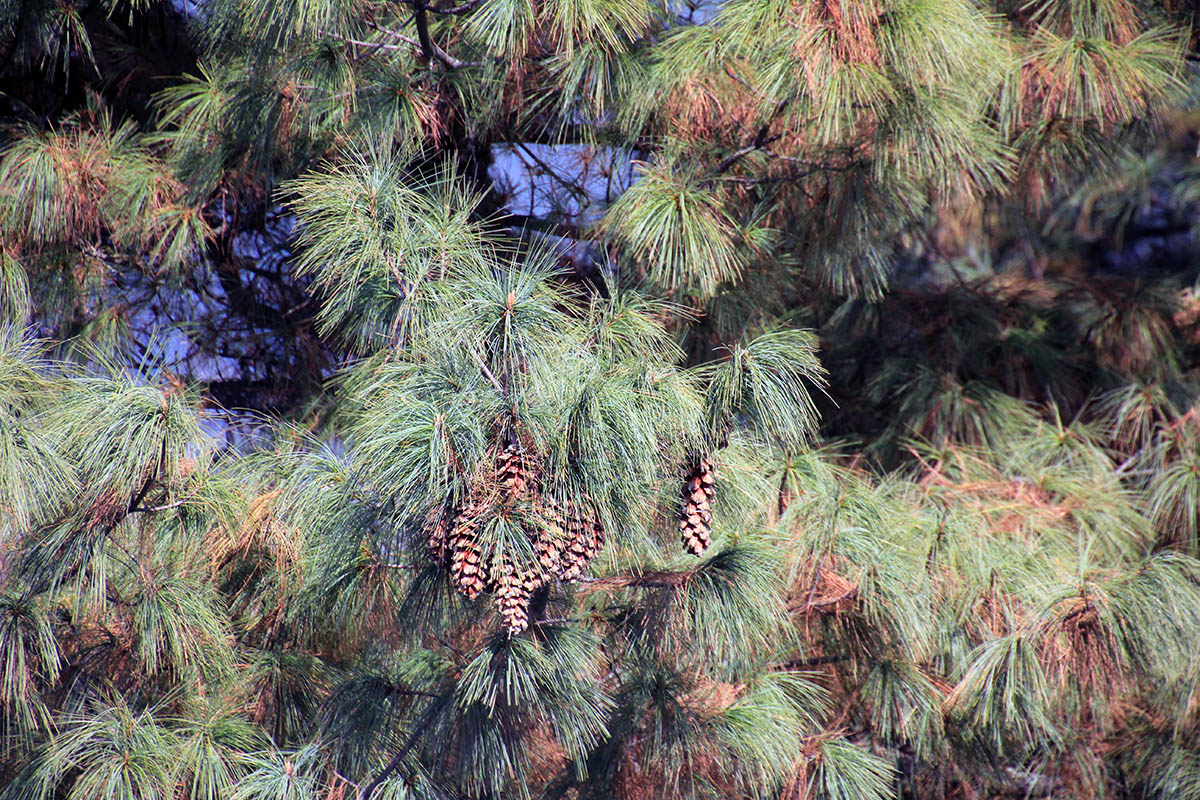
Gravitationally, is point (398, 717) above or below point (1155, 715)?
above

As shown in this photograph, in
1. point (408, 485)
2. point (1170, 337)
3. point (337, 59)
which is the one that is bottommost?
point (1170, 337)

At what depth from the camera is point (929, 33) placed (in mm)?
2094

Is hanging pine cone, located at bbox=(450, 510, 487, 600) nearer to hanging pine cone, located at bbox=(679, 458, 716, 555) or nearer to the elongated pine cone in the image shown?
the elongated pine cone

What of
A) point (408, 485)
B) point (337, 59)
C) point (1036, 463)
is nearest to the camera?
point (408, 485)

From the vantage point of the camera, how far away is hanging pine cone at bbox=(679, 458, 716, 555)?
1443 millimetres

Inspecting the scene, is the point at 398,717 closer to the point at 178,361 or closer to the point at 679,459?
the point at 679,459

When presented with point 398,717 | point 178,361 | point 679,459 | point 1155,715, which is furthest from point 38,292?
point 1155,715

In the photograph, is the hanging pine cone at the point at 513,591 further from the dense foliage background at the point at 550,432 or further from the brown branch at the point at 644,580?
the brown branch at the point at 644,580

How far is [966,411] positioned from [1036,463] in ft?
0.74

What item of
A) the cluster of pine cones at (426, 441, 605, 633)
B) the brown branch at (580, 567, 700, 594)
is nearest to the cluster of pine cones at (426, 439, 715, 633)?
the cluster of pine cones at (426, 441, 605, 633)

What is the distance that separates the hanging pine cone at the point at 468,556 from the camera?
1344 millimetres

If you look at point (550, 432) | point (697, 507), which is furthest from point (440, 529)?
point (697, 507)

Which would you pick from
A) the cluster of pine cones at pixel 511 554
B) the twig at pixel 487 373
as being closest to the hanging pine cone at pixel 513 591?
the cluster of pine cones at pixel 511 554

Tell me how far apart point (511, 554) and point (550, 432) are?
16cm
